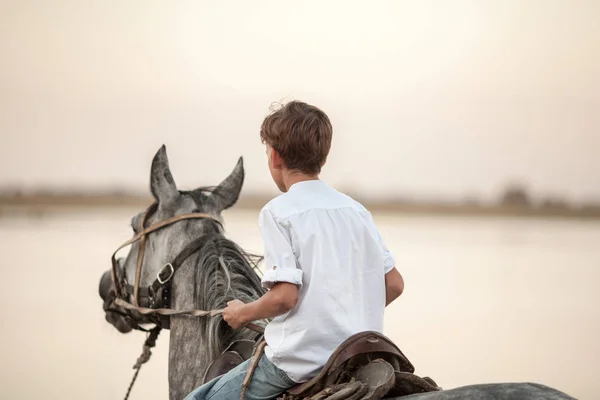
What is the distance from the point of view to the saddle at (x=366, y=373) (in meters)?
2.62

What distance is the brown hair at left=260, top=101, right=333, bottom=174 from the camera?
2762mm

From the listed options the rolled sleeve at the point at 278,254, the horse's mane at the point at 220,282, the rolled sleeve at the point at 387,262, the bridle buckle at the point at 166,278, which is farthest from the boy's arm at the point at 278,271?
the bridle buckle at the point at 166,278

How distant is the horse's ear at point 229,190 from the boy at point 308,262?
125 cm

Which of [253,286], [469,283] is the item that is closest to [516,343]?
[469,283]

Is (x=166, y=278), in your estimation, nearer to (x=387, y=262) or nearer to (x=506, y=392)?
(x=387, y=262)

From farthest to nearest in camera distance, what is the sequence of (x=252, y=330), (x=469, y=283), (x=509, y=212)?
(x=509, y=212), (x=469, y=283), (x=252, y=330)

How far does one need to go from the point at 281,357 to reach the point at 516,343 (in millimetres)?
7218

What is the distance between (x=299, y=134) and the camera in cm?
276

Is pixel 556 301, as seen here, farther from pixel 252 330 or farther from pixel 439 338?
pixel 252 330

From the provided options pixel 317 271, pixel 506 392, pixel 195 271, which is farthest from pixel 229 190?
pixel 506 392

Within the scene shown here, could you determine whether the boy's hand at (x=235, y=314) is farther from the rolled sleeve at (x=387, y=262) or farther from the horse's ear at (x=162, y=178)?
the horse's ear at (x=162, y=178)

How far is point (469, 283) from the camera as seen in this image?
45.6ft

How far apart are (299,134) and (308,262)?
15.0 inches

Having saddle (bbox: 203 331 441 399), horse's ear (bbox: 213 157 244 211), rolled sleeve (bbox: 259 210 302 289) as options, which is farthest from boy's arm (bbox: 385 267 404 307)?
horse's ear (bbox: 213 157 244 211)
